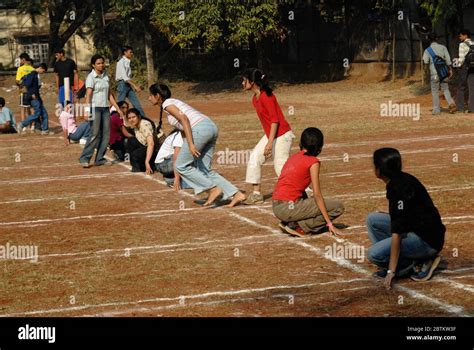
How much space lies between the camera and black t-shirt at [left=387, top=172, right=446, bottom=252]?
869cm

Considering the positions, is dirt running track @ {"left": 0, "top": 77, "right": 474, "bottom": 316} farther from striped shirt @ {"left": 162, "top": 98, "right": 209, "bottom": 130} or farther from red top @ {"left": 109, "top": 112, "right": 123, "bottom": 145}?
striped shirt @ {"left": 162, "top": 98, "right": 209, "bottom": 130}

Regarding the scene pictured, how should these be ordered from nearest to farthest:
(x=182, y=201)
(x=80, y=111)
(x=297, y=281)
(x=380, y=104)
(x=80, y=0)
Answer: (x=297, y=281) < (x=182, y=201) < (x=80, y=111) < (x=380, y=104) < (x=80, y=0)

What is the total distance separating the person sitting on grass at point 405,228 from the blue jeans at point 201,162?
174 inches

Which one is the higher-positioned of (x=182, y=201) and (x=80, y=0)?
(x=80, y=0)

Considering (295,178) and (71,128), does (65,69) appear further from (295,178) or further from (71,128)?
(295,178)

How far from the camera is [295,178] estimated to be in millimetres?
11375

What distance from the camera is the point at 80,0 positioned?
1933 inches

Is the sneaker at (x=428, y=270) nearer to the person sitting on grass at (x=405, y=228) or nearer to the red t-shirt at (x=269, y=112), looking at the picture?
the person sitting on grass at (x=405, y=228)

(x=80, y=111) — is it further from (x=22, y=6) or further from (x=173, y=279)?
(x=22, y=6)

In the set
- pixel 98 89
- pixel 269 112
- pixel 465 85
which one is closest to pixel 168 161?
pixel 269 112

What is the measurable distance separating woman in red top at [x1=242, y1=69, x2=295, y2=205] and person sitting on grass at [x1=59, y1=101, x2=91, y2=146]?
8.81 m

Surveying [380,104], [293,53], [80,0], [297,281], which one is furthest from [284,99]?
[297,281]

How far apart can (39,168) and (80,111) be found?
23.0 ft

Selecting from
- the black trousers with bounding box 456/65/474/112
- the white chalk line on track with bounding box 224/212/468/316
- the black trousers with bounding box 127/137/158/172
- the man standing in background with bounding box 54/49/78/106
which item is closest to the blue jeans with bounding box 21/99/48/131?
the man standing in background with bounding box 54/49/78/106
